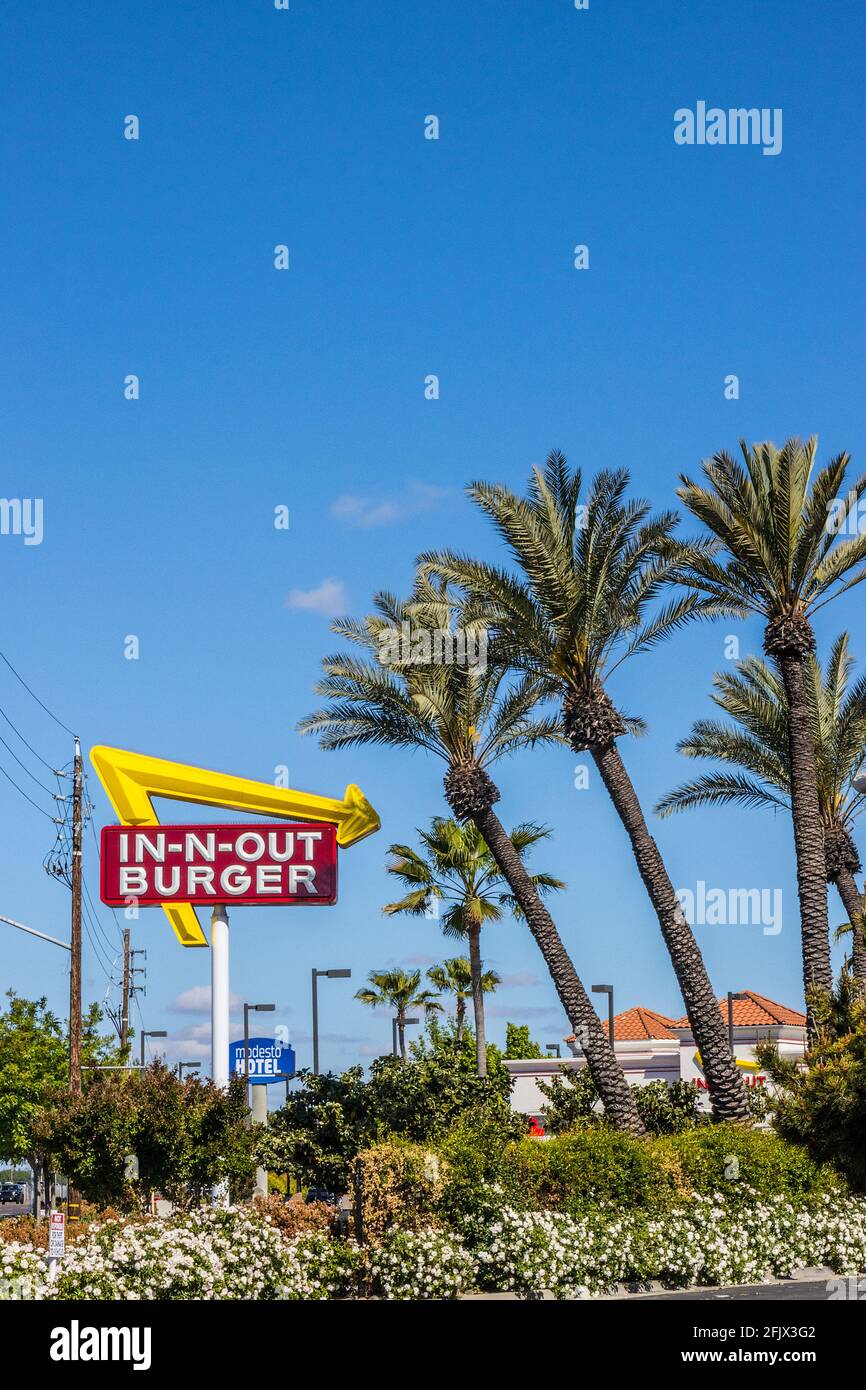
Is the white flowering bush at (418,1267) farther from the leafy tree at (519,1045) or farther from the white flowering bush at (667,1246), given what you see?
the leafy tree at (519,1045)

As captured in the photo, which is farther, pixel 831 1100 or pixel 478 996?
pixel 478 996

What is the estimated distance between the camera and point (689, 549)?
31078mm

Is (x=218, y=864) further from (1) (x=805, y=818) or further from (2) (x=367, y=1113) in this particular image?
(1) (x=805, y=818)

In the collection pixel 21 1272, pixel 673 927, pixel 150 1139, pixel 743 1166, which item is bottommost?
pixel 21 1272

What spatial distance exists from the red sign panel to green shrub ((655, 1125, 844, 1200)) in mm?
7811

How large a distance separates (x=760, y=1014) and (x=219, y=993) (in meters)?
42.8

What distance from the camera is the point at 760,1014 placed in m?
65.2

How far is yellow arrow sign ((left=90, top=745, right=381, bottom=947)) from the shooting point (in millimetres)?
28344

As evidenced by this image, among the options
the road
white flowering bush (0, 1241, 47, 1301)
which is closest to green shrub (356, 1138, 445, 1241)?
the road

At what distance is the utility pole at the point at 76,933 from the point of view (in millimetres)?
39500

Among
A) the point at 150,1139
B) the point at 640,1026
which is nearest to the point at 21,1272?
the point at 150,1139

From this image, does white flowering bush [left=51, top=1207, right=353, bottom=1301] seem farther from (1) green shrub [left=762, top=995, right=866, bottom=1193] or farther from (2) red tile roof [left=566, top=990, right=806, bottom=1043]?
(2) red tile roof [left=566, top=990, right=806, bottom=1043]
